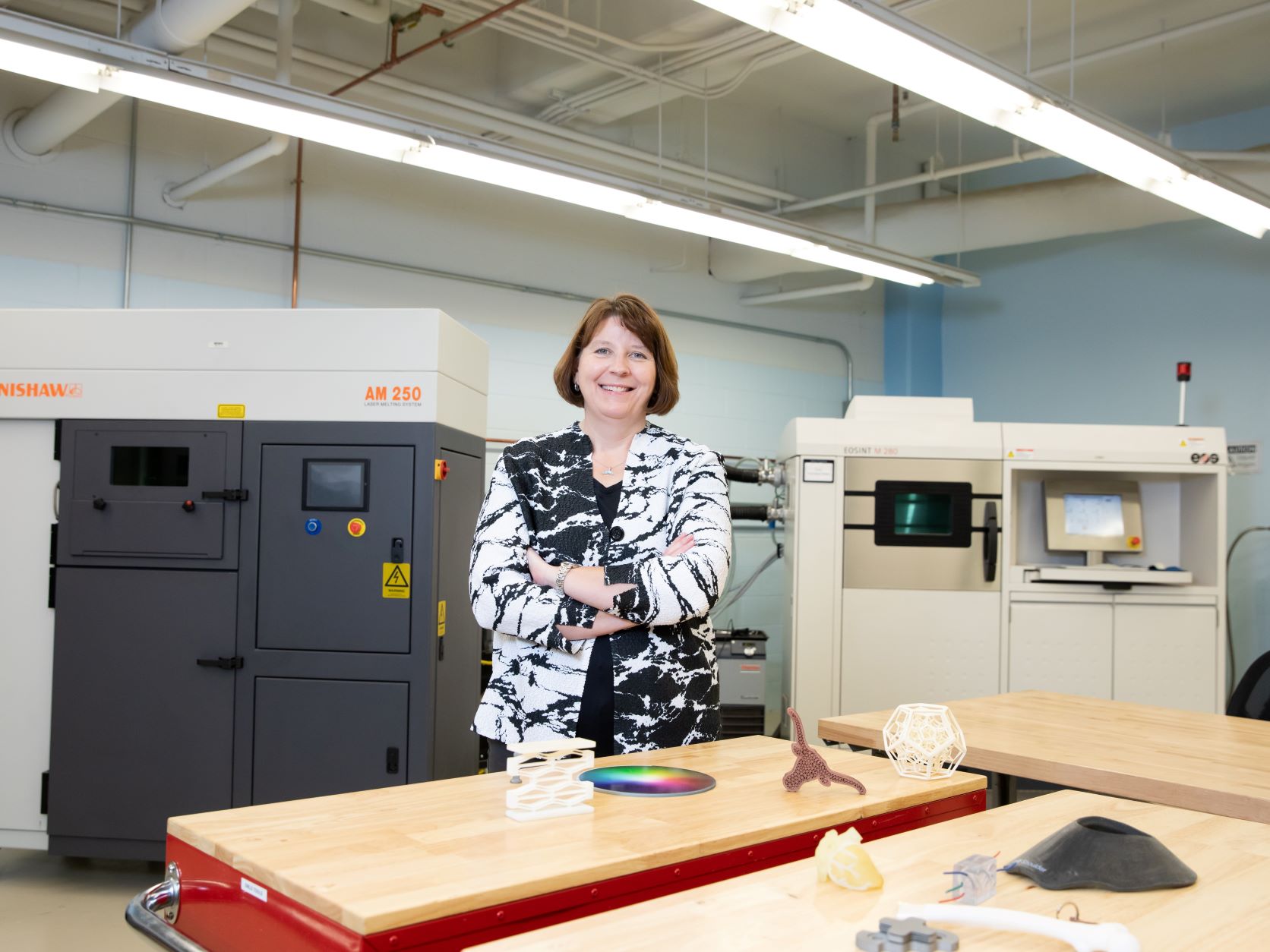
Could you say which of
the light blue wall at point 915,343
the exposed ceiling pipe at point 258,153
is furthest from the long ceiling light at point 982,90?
the light blue wall at point 915,343

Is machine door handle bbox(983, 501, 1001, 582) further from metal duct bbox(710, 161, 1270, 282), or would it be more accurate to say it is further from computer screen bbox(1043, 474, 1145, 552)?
metal duct bbox(710, 161, 1270, 282)

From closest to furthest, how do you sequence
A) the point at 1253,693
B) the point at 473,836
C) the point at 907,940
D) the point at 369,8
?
the point at 907,940
the point at 473,836
the point at 1253,693
the point at 369,8

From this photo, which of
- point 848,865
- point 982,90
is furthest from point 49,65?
point 848,865

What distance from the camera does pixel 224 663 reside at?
354 cm

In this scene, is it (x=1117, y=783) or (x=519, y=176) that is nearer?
(x=1117, y=783)

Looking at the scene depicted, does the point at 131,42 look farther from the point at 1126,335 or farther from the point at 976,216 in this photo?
the point at 1126,335

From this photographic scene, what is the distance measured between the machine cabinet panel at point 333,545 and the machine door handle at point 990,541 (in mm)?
2562

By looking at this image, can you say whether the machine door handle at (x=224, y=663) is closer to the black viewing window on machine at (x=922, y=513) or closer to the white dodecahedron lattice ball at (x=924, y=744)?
the white dodecahedron lattice ball at (x=924, y=744)

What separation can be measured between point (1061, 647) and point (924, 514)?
2.73ft

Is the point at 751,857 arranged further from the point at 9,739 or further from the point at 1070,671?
the point at 1070,671

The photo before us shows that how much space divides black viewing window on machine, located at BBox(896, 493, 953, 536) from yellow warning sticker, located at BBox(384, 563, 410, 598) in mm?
2300

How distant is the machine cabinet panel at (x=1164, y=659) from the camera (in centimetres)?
470

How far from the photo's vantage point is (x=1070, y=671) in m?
4.69

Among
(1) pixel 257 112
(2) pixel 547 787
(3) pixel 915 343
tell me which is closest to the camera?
(2) pixel 547 787
